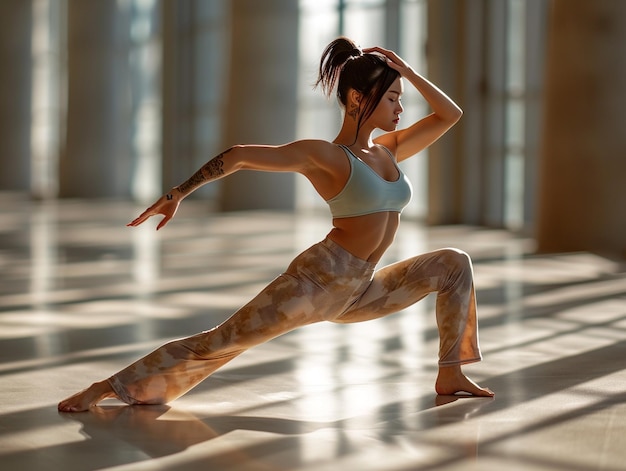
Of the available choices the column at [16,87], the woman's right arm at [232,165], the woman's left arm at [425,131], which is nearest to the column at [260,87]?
the column at [16,87]

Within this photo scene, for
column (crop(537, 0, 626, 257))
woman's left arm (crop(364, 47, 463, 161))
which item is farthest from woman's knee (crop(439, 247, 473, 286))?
column (crop(537, 0, 626, 257))

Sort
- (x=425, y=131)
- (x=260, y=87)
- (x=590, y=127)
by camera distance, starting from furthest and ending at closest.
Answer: (x=260, y=87), (x=590, y=127), (x=425, y=131)

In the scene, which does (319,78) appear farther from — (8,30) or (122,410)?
(8,30)

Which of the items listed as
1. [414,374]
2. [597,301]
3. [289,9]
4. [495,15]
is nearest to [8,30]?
[289,9]

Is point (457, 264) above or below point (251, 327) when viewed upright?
above

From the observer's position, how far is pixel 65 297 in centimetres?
1106

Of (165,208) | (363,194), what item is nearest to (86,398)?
(165,208)

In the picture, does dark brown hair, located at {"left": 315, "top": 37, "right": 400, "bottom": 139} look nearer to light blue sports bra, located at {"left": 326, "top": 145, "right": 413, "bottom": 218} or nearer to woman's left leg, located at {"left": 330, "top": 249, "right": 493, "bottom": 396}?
light blue sports bra, located at {"left": 326, "top": 145, "right": 413, "bottom": 218}

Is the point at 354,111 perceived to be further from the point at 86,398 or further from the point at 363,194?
the point at 86,398

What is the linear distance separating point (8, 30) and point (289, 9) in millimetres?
17147

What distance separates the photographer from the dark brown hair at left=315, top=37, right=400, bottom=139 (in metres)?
6.02

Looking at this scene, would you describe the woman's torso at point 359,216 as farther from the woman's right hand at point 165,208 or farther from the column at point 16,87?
the column at point 16,87

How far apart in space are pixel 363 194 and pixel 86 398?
1.72 metres

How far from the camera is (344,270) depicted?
5988 mm
